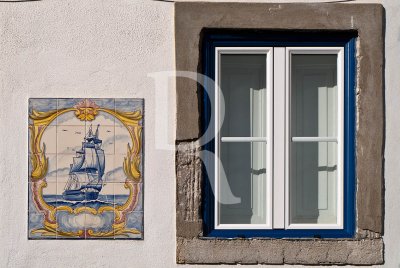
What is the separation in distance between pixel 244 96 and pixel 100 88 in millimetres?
963

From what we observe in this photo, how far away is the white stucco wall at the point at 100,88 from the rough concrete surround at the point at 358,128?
7cm

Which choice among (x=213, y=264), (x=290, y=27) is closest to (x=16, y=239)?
(x=213, y=264)

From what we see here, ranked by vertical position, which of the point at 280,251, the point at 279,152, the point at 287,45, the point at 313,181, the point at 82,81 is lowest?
the point at 280,251

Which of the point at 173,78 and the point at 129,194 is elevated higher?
the point at 173,78

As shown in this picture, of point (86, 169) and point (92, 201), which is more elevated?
point (86, 169)

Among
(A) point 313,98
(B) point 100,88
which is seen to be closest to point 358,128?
(A) point 313,98

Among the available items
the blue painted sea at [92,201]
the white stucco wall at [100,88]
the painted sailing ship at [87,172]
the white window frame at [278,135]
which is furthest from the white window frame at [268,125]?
the painted sailing ship at [87,172]

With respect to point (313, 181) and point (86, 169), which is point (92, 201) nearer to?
point (86, 169)

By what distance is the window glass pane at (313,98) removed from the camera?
6855 millimetres

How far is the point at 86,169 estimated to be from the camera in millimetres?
6730

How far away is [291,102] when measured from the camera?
6859 mm

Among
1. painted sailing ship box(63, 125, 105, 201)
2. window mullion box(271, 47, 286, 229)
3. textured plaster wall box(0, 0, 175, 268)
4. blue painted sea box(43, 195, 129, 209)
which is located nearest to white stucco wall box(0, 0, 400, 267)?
textured plaster wall box(0, 0, 175, 268)
